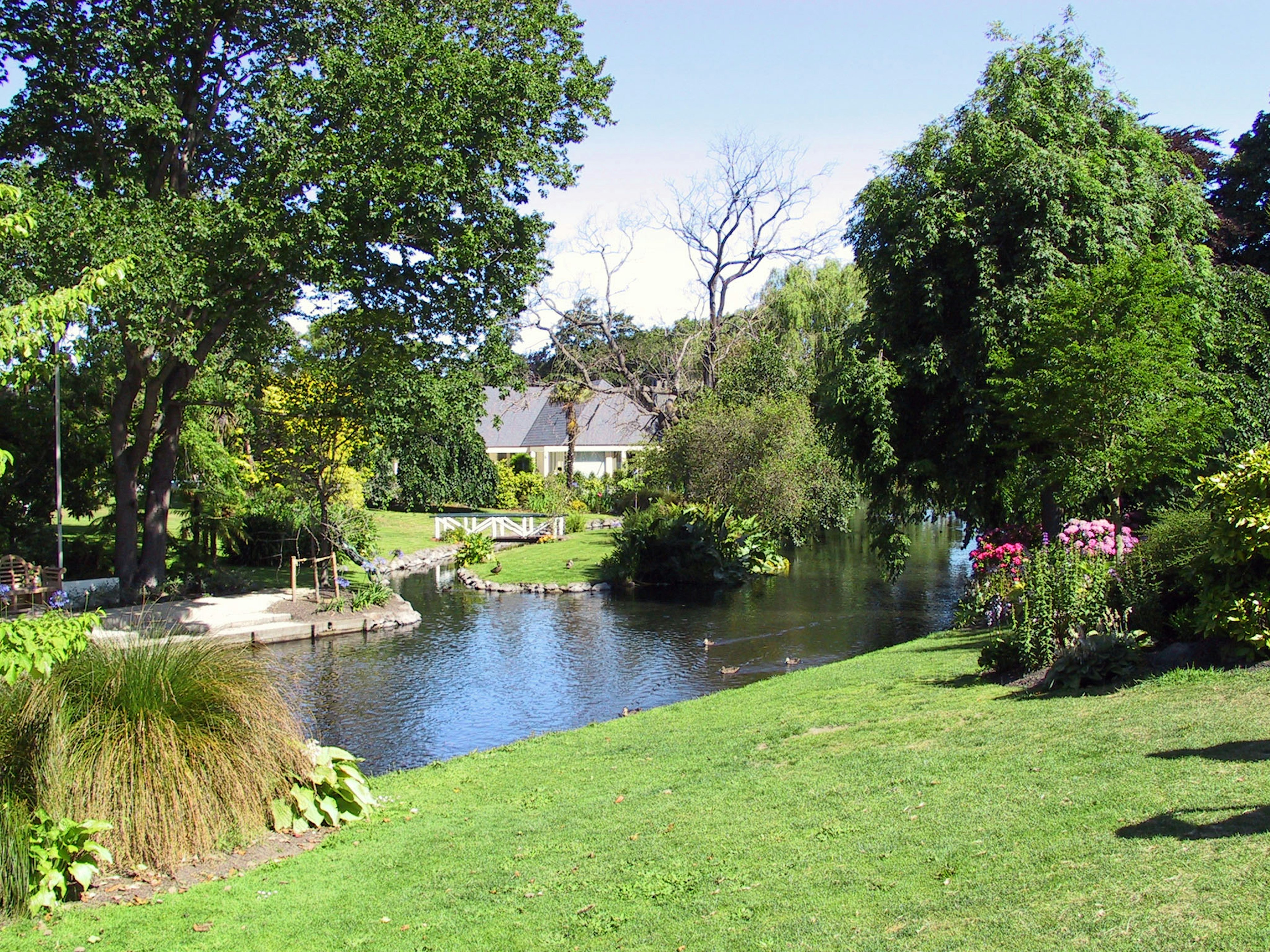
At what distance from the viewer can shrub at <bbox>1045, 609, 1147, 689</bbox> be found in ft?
29.7

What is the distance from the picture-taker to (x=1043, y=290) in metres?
17.7

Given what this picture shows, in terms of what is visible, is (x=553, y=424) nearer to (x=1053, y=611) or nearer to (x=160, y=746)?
(x=1053, y=611)

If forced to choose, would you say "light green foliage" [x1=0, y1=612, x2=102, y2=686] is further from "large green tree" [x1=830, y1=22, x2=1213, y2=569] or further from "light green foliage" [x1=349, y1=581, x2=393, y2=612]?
"light green foliage" [x1=349, y1=581, x2=393, y2=612]

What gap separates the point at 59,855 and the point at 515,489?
46304 millimetres

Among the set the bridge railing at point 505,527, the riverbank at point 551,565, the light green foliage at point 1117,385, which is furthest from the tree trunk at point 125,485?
the light green foliage at point 1117,385

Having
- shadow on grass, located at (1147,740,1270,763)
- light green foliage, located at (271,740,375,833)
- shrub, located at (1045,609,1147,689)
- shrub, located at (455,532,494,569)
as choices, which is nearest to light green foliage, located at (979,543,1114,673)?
shrub, located at (1045,609,1147,689)

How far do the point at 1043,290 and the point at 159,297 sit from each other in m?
15.8

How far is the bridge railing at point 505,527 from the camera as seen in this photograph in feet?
130

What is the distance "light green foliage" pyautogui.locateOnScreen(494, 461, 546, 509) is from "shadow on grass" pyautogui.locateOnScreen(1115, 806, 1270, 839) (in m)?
47.1

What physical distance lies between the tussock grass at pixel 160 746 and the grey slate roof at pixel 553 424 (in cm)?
5073

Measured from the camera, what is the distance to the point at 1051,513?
705 inches

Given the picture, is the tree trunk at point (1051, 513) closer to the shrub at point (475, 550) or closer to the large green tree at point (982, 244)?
the large green tree at point (982, 244)

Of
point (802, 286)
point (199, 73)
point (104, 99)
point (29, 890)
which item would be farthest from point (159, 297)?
point (802, 286)

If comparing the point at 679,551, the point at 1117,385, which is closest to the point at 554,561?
the point at 679,551
